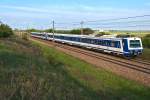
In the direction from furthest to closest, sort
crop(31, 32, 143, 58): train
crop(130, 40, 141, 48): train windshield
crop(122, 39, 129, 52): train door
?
crop(130, 40, 141, 48): train windshield, crop(31, 32, 143, 58): train, crop(122, 39, 129, 52): train door

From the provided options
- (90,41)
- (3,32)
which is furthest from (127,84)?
(3,32)

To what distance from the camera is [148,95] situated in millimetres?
15938

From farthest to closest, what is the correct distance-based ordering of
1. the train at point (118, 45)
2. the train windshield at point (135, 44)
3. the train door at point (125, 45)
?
the train windshield at point (135, 44), the train at point (118, 45), the train door at point (125, 45)

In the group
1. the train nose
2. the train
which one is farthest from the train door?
the train nose

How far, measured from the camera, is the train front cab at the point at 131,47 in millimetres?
36812

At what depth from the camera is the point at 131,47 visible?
122ft

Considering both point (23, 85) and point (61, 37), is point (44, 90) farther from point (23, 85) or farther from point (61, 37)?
point (61, 37)

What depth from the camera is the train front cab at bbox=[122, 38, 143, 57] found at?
36.8 metres

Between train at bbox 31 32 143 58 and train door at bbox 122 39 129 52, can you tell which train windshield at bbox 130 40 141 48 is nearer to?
train at bbox 31 32 143 58

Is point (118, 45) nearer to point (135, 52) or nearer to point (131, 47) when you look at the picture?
point (131, 47)

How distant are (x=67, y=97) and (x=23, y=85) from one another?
1392 millimetres

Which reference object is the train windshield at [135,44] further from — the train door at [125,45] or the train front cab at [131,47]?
the train door at [125,45]

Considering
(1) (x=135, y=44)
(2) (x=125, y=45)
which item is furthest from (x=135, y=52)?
(2) (x=125, y=45)

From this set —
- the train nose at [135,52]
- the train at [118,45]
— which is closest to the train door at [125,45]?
the train at [118,45]
